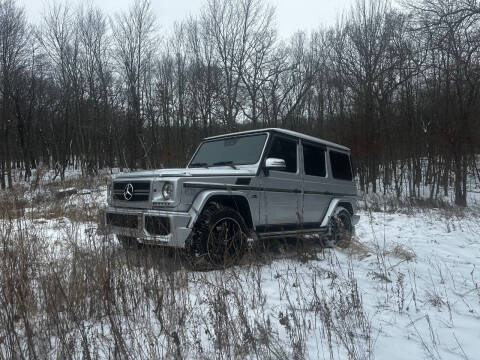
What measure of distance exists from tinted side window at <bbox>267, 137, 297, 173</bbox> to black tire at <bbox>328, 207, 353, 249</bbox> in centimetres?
127

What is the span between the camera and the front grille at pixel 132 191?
4051 mm

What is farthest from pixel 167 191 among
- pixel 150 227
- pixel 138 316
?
pixel 138 316

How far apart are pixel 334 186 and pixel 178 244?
3.75 m

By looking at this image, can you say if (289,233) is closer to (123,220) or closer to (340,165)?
(340,165)

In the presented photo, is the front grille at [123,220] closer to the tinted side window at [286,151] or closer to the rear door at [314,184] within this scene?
the tinted side window at [286,151]

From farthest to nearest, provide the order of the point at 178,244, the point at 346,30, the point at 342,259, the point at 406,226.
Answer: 1. the point at 346,30
2. the point at 406,226
3. the point at 342,259
4. the point at 178,244

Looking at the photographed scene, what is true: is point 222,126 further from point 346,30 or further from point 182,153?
point 346,30

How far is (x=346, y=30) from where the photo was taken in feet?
70.6

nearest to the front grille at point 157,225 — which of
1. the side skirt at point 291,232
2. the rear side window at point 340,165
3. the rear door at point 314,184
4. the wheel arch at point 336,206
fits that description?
the side skirt at point 291,232

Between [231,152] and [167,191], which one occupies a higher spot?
[231,152]

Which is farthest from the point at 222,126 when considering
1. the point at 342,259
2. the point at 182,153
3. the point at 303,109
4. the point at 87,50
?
the point at 342,259

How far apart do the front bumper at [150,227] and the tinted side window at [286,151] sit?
1.85 meters

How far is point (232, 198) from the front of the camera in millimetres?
4340

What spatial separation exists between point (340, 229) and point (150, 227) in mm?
3635
